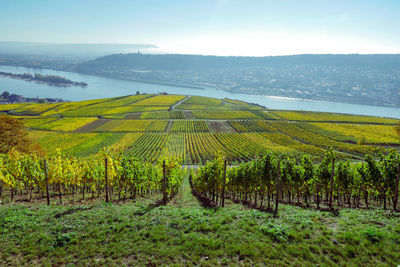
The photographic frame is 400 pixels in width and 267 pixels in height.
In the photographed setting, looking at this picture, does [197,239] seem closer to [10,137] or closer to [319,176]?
[319,176]

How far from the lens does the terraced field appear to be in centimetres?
5503

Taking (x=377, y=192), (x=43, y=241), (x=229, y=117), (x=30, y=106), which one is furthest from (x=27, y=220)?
(x=30, y=106)

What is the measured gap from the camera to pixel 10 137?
3042 cm

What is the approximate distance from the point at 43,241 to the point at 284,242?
1009cm

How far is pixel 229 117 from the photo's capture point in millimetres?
100938

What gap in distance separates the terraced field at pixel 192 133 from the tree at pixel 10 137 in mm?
19827

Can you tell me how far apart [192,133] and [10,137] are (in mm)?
49502

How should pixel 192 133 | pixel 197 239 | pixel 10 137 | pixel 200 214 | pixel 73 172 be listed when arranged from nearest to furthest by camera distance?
pixel 197 239, pixel 200 214, pixel 73 172, pixel 10 137, pixel 192 133

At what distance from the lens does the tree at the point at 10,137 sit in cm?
2992

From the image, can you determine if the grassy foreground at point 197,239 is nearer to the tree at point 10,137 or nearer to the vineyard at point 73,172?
the vineyard at point 73,172

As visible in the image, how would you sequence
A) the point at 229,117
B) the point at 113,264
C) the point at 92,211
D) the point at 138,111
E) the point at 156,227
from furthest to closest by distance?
the point at 138,111, the point at 229,117, the point at 92,211, the point at 156,227, the point at 113,264

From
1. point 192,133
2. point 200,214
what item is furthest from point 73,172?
point 192,133

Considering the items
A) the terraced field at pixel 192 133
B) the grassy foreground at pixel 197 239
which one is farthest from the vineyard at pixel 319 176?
the terraced field at pixel 192 133

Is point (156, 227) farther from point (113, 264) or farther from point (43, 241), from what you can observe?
point (43, 241)
